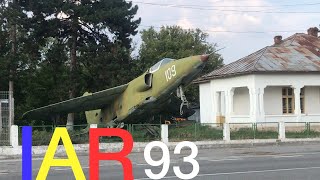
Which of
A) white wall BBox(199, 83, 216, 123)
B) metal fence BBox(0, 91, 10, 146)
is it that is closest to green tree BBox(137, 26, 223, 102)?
white wall BBox(199, 83, 216, 123)

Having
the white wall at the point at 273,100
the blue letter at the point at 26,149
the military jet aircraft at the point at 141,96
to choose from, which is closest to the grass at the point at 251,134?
the military jet aircraft at the point at 141,96

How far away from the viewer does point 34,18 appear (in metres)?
37.7

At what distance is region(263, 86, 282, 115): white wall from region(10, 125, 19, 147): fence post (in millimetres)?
19088

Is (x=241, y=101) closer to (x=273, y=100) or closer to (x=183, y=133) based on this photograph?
(x=273, y=100)

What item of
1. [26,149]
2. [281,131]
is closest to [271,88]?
[281,131]

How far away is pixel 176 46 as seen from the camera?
6294cm

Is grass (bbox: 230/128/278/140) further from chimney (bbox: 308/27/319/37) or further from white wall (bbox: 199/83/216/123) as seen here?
chimney (bbox: 308/27/319/37)

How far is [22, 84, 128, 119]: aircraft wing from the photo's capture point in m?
28.1

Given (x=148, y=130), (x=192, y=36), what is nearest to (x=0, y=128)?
(x=148, y=130)

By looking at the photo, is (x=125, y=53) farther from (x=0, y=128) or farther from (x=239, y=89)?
(x=0, y=128)

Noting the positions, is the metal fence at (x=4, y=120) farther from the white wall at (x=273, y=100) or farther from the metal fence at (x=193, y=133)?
the white wall at (x=273, y=100)

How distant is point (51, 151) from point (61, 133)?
24cm

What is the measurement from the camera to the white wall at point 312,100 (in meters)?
37.7

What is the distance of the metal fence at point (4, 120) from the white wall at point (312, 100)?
72.1 ft
